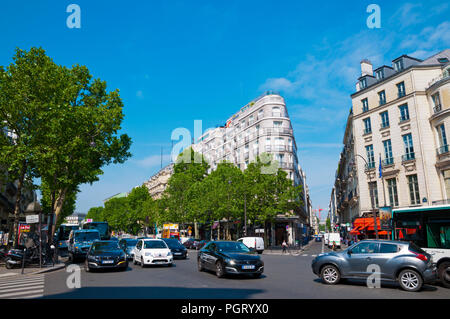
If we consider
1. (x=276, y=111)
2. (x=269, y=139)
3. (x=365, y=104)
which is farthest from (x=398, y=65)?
(x=269, y=139)

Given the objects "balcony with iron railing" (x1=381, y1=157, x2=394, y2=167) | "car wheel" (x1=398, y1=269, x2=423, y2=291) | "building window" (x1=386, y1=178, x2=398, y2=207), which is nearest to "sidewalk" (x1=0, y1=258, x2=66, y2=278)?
"car wheel" (x1=398, y1=269, x2=423, y2=291)

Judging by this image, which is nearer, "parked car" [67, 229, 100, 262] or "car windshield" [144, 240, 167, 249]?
"car windshield" [144, 240, 167, 249]

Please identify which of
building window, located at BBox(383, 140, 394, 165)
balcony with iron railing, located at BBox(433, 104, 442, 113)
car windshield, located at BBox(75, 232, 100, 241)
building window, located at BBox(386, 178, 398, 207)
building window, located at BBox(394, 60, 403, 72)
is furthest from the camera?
building window, located at BBox(394, 60, 403, 72)

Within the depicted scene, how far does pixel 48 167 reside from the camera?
22.7m

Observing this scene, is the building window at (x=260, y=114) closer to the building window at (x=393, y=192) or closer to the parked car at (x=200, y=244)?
the parked car at (x=200, y=244)

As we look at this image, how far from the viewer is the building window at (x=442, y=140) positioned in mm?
30909

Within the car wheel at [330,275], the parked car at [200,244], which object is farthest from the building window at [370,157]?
the car wheel at [330,275]

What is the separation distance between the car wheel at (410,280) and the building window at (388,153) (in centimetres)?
2930

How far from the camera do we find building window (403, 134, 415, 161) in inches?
1330

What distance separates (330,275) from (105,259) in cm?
971

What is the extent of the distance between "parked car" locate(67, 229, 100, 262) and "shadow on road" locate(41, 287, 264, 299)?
13.1 meters

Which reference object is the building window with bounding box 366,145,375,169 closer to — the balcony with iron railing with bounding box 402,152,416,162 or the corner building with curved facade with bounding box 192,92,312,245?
the balcony with iron railing with bounding box 402,152,416,162
